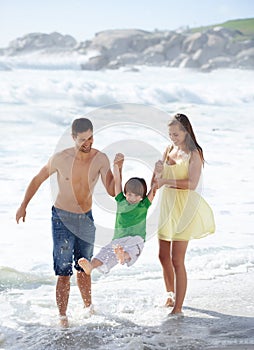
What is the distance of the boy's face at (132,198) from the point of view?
4.05 meters

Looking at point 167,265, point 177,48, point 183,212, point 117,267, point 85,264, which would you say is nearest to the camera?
point 85,264

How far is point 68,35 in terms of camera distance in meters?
72.5

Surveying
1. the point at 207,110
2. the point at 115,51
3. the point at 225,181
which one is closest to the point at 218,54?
the point at 115,51

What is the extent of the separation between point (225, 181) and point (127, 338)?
6.24m

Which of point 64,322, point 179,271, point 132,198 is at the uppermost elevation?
point 132,198

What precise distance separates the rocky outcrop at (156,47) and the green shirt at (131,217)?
2092 inches

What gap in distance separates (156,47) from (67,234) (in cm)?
6587

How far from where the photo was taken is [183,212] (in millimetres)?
4262

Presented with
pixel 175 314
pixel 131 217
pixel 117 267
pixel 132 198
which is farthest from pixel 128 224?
pixel 117 267

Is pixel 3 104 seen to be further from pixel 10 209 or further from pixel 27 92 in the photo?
pixel 10 209

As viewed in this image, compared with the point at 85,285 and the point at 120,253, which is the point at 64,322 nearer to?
the point at 85,285

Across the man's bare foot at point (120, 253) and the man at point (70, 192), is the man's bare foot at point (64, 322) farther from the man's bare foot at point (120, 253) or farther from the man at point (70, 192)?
the man's bare foot at point (120, 253)

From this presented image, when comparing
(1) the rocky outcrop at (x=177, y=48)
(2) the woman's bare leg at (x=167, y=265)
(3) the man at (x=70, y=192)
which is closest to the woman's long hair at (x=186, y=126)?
(3) the man at (x=70, y=192)

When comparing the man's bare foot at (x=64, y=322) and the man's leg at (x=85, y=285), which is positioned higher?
the man's leg at (x=85, y=285)
